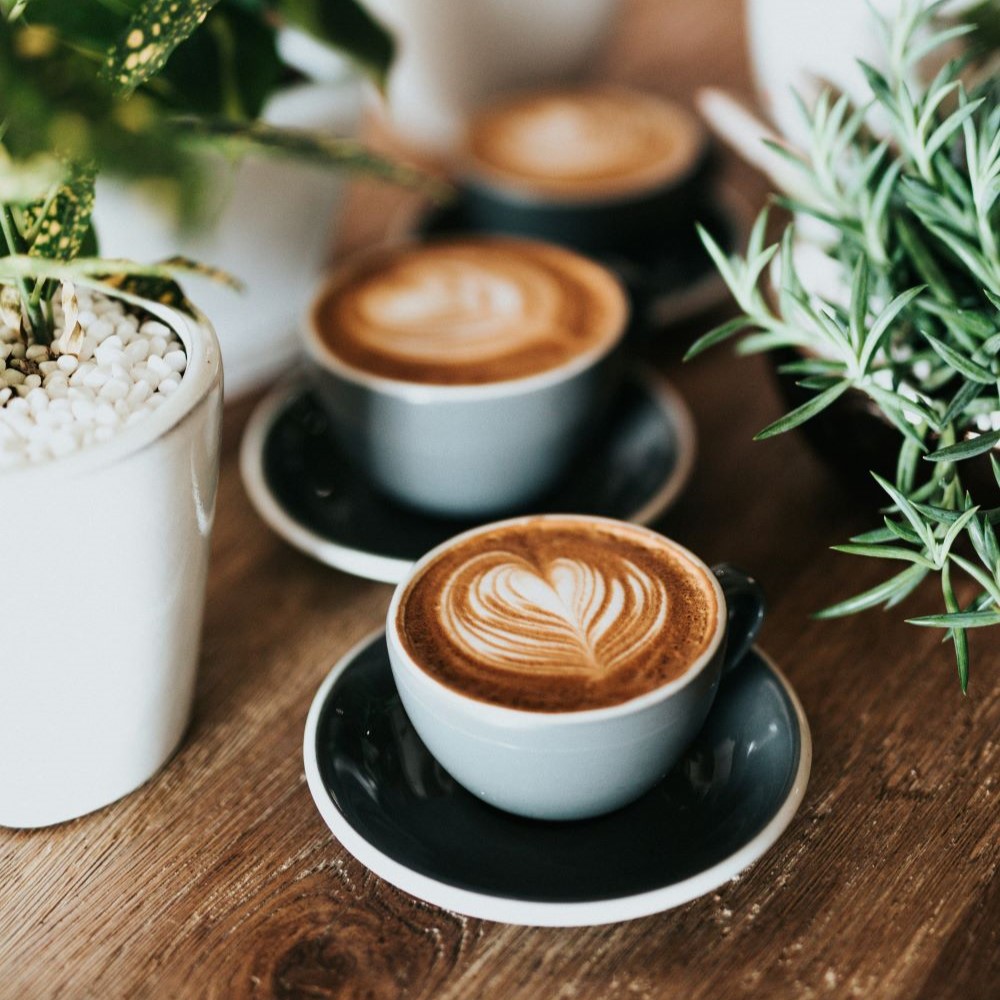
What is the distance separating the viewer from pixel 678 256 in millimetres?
1003

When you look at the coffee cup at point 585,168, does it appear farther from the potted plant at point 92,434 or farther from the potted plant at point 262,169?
the potted plant at point 92,434

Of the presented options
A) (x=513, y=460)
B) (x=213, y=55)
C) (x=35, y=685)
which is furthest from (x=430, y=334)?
(x=35, y=685)

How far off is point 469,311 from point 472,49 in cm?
43

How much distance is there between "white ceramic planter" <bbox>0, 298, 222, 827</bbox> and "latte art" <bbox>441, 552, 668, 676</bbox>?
5.2 inches

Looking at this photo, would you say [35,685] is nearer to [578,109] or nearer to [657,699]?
[657,699]

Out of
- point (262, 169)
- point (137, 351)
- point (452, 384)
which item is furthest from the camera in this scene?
point (262, 169)

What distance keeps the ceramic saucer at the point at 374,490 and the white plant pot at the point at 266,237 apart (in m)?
0.09

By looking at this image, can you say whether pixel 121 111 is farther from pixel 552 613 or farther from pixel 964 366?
pixel 964 366

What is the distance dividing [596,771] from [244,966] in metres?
0.17

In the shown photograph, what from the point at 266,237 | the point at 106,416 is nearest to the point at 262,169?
the point at 266,237

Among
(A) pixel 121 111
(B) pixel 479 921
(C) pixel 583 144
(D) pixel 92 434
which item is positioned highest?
(A) pixel 121 111

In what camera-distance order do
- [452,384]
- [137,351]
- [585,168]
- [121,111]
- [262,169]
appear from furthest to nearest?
[585,168], [262,169], [452,384], [137,351], [121,111]

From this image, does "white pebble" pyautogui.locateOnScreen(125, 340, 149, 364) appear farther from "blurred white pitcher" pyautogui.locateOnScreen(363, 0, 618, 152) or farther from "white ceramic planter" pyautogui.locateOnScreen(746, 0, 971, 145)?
"blurred white pitcher" pyautogui.locateOnScreen(363, 0, 618, 152)

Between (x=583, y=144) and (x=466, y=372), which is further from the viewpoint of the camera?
(x=583, y=144)
